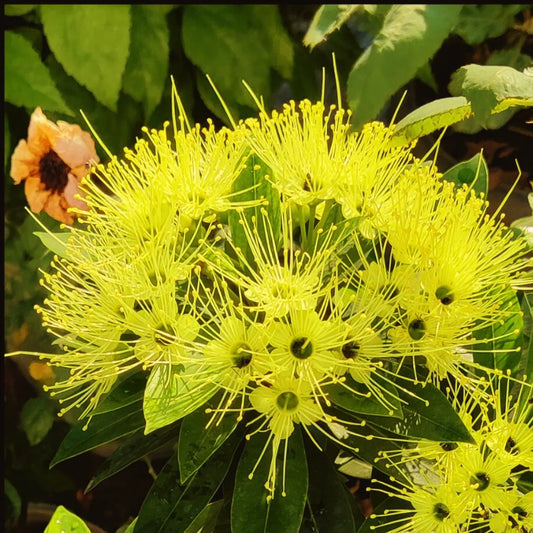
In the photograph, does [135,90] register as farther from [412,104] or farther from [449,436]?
[449,436]

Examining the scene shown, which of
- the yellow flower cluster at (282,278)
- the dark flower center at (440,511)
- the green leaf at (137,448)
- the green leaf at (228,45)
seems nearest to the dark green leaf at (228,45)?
the green leaf at (228,45)

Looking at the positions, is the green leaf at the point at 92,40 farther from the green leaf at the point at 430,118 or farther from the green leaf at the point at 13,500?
the green leaf at the point at 13,500

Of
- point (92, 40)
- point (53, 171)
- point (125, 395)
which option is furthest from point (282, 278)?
point (92, 40)

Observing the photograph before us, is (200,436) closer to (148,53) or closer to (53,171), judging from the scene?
(53,171)

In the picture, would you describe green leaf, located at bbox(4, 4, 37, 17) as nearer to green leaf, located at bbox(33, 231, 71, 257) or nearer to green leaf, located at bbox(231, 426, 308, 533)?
green leaf, located at bbox(33, 231, 71, 257)

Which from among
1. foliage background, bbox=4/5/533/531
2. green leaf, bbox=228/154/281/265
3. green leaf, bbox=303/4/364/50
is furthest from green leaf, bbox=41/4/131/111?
green leaf, bbox=228/154/281/265
